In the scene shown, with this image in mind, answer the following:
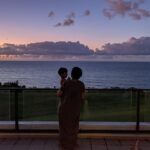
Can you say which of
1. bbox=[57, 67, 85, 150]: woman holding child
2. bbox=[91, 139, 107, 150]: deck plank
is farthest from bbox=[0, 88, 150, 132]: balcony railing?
bbox=[57, 67, 85, 150]: woman holding child

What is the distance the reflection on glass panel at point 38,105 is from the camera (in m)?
10.8

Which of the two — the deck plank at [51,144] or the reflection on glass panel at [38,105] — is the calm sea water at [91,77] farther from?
the deck plank at [51,144]

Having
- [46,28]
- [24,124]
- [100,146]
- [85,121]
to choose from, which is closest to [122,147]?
[100,146]

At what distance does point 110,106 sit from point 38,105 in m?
1.59

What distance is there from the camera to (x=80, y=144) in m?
9.62

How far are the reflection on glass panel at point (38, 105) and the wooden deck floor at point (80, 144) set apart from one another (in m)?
0.90

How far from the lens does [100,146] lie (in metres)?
9.49

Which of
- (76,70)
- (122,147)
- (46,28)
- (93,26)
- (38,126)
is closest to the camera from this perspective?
(76,70)

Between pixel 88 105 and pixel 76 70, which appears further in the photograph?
pixel 88 105

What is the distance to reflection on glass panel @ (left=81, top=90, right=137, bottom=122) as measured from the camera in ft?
35.2

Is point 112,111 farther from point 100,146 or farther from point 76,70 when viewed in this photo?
point 76,70

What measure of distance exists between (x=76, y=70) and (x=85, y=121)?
3.05m

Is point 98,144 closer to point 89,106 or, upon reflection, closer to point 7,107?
point 89,106

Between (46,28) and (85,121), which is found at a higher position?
(46,28)
